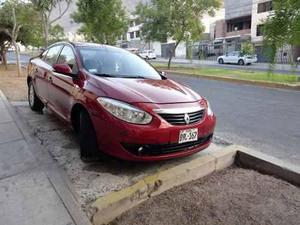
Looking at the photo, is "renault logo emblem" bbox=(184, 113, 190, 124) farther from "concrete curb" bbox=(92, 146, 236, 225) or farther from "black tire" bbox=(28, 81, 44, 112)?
"black tire" bbox=(28, 81, 44, 112)

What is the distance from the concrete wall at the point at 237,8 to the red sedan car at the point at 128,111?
143 ft

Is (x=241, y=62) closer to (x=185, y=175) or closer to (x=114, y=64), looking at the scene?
(x=114, y=64)

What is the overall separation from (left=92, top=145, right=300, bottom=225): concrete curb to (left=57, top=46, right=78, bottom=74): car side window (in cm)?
190

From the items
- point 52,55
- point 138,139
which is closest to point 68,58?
point 52,55

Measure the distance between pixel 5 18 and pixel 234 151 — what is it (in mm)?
17182

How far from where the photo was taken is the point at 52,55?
5660 millimetres

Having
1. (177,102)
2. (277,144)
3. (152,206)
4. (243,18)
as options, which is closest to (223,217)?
(152,206)

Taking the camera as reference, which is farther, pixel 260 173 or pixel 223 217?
pixel 260 173

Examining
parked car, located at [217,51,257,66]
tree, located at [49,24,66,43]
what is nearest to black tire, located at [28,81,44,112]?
tree, located at [49,24,66,43]

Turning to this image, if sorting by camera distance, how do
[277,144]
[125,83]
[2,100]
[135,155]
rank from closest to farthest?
[135,155] < [125,83] < [277,144] < [2,100]

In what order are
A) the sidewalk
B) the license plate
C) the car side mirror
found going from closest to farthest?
the sidewalk
the license plate
the car side mirror

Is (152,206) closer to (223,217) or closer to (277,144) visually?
(223,217)

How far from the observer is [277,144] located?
487 cm

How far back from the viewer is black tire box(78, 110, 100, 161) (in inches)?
138
